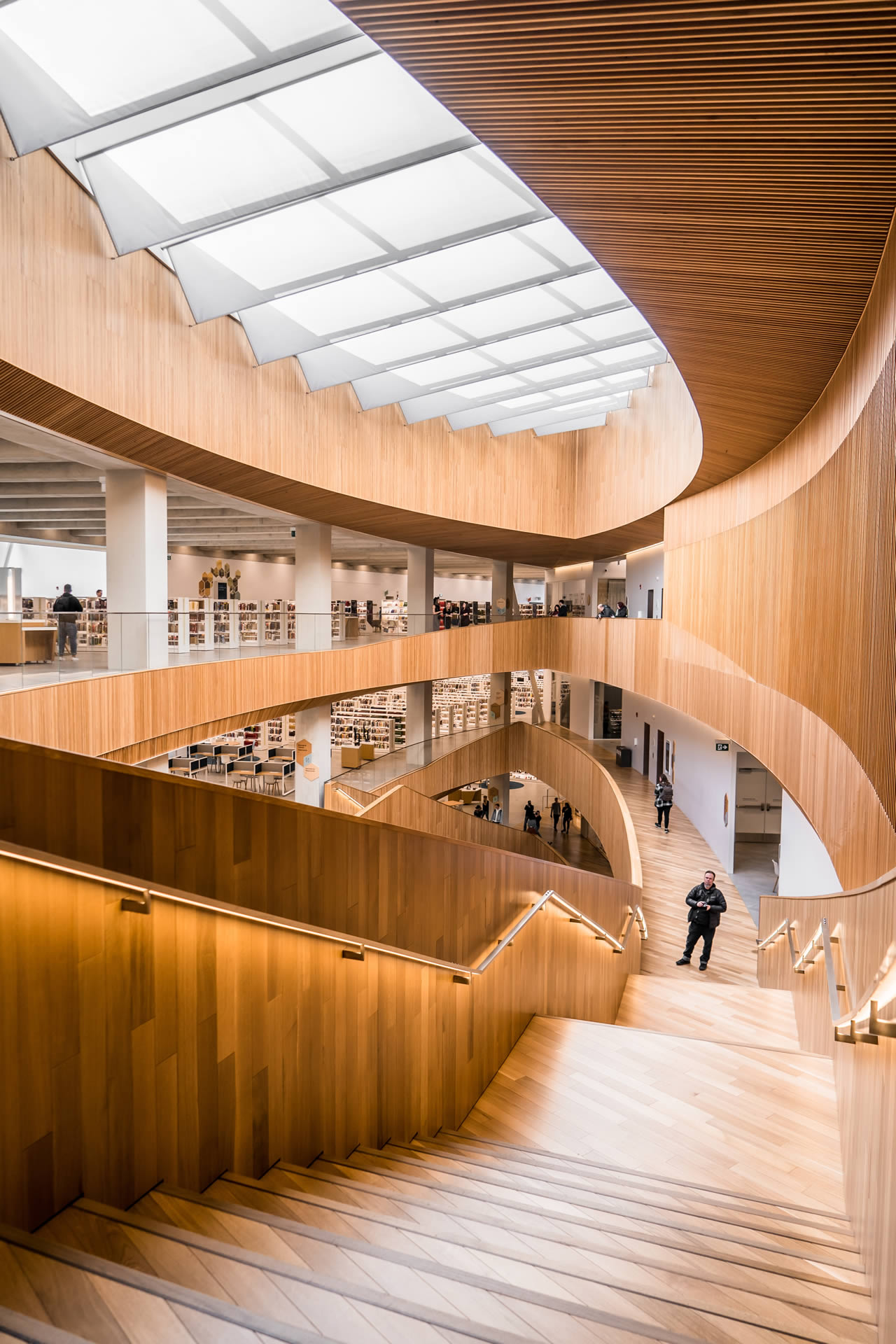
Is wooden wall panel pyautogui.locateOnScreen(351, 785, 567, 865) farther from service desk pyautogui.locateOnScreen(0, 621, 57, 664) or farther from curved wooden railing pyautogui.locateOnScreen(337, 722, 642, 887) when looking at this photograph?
service desk pyautogui.locateOnScreen(0, 621, 57, 664)

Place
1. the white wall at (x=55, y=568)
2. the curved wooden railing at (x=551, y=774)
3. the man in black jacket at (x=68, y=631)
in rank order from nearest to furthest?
the man in black jacket at (x=68, y=631) < the curved wooden railing at (x=551, y=774) < the white wall at (x=55, y=568)

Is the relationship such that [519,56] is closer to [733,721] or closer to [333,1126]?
[333,1126]

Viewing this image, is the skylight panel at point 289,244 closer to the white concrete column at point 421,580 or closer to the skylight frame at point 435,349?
the skylight frame at point 435,349

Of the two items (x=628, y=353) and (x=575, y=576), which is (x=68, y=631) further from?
(x=575, y=576)

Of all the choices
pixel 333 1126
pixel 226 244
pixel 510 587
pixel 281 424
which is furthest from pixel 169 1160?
pixel 510 587

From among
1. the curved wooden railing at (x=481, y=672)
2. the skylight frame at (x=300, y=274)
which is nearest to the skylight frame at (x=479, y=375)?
the skylight frame at (x=300, y=274)

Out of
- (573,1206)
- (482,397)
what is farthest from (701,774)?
(573,1206)

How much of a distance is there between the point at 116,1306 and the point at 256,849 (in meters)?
2.11

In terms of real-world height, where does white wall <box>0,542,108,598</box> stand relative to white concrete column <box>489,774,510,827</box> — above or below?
above

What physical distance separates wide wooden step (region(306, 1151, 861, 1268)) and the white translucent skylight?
4904 millimetres

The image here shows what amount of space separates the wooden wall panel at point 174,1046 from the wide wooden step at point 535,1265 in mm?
266

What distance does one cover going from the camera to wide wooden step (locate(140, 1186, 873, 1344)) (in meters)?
2.41

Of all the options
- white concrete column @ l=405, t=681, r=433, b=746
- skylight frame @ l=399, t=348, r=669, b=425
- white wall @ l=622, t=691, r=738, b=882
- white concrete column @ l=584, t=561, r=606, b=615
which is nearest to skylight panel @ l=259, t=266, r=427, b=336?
Answer: skylight frame @ l=399, t=348, r=669, b=425

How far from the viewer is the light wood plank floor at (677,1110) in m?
4.32
